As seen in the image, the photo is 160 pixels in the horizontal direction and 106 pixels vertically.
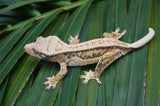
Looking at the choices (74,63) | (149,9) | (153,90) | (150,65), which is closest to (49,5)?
(74,63)

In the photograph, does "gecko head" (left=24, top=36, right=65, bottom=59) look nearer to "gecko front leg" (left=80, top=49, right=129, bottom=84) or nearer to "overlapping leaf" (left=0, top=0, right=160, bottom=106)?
"overlapping leaf" (left=0, top=0, right=160, bottom=106)

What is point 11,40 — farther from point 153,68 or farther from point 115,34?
point 153,68

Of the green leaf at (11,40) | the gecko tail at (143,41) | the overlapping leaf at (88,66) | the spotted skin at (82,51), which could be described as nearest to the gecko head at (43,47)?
the spotted skin at (82,51)

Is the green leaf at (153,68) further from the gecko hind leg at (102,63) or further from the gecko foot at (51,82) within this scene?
the gecko foot at (51,82)

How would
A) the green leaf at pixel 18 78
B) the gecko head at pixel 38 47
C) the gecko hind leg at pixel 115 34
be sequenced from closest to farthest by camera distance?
the green leaf at pixel 18 78
the gecko head at pixel 38 47
the gecko hind leg at pixel 115 34

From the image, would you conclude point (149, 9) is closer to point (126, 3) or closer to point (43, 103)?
point (126, 3)

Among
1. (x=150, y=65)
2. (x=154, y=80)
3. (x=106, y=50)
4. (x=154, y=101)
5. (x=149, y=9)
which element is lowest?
(x=154, y=101)

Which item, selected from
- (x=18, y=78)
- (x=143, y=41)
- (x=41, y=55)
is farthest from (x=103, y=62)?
(x=18, y=78)
